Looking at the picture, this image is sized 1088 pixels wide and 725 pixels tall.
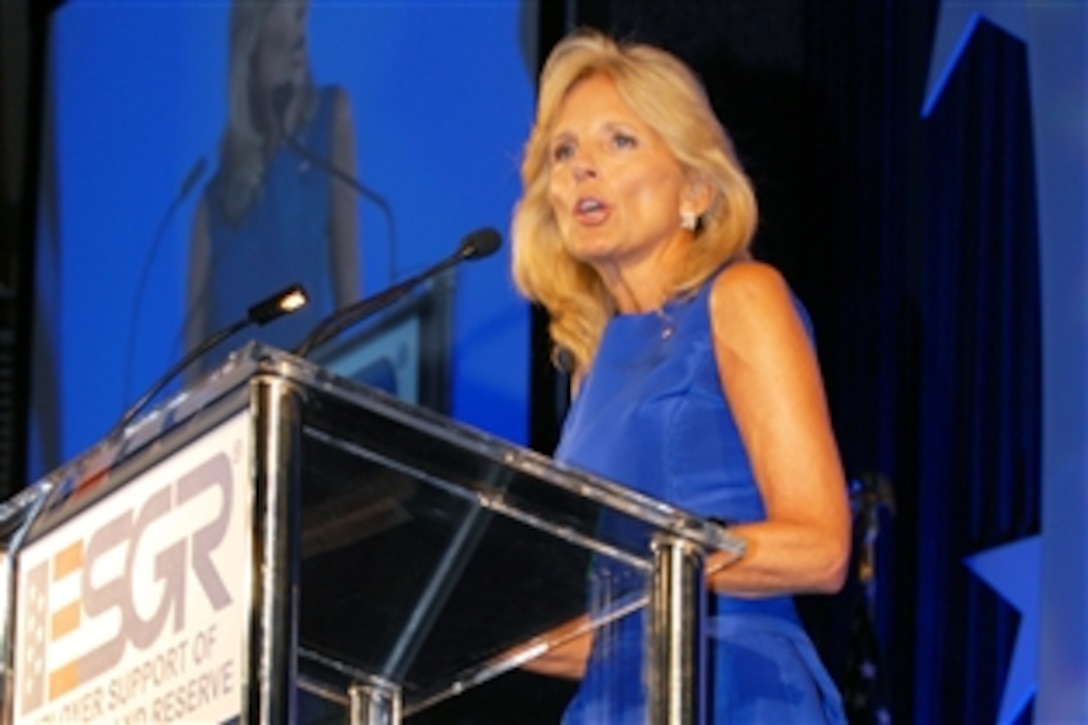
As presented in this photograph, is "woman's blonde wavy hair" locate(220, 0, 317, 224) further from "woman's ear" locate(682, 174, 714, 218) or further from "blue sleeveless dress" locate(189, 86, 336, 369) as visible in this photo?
"woman's ear" locate(682, 174, 714, 218)

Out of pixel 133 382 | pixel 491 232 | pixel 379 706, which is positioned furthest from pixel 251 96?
pixel 379 706

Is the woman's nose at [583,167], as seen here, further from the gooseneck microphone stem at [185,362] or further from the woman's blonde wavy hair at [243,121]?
the woman's blonde wavy hair at [243,121]

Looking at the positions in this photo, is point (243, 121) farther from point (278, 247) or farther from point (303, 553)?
point (303, 553)

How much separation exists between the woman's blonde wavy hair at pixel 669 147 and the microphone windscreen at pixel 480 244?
0.30 metres

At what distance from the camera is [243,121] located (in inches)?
191

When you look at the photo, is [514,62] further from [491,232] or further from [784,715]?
[784,715]

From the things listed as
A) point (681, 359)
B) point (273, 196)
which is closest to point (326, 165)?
point (273, 196)

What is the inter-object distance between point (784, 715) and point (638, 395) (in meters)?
0.39

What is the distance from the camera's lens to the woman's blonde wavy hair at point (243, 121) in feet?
15.8

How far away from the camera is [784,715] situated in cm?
197

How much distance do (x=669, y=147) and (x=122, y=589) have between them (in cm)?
82

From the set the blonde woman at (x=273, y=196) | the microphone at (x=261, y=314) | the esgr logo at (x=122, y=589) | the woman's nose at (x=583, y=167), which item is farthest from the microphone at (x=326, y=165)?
the esgr logo at (x=122, y=589)

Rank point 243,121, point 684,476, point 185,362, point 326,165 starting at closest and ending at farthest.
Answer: point 684,476 < point 185,362 < point 326,165 < point 243,121

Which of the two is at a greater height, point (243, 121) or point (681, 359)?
point (243, 121)
